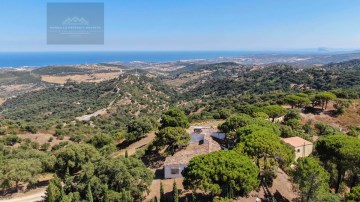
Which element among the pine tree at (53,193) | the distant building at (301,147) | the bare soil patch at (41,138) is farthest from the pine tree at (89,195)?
the bare soil patch at (41,138)

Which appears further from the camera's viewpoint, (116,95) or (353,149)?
(116,95)

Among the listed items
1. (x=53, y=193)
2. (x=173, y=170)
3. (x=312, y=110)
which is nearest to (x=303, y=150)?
(x=173, y=170)

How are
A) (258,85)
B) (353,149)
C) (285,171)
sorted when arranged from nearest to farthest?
1. (353,149)
2. (285,171)
3. (258,85)

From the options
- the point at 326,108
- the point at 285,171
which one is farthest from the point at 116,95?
the point at 285,171

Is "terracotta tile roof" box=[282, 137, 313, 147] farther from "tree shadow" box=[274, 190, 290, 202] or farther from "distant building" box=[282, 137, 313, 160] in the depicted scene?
"tree shadow" box=[274, 190, 290, 202]

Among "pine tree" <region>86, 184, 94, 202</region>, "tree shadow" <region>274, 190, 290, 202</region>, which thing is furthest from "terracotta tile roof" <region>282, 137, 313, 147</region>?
"pine tree" <region>86, 184, 94, 202</region>

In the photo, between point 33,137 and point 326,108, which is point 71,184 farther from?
point 326,108
